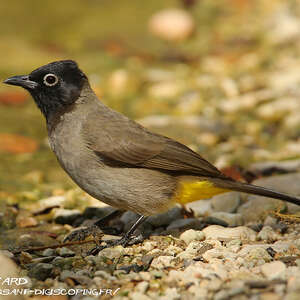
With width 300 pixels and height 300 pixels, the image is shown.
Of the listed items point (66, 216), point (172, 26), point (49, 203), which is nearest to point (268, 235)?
point (66, 216)

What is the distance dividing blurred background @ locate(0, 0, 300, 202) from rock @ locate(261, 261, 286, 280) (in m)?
2.33

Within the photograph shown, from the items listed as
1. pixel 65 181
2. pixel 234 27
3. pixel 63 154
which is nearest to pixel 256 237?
pixel 63 154

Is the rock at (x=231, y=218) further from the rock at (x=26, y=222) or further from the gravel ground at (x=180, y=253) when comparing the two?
the rock at (x=26, y=222)

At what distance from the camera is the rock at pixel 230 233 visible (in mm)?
3975

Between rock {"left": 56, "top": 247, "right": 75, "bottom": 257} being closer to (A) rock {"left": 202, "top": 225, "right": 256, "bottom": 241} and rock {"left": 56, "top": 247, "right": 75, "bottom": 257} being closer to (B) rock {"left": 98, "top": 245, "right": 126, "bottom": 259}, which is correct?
(B) rock {"left": 98, "top": 245, "right": 126, "bottom": 259}

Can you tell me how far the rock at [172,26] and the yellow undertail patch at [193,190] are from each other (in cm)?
590

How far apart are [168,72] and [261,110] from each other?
1.95m

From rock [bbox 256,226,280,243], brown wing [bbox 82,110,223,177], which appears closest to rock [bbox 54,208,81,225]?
brown wing [bbox 82,110,223,177]

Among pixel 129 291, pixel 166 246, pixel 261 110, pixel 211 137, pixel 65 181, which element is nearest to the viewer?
pixel 129 291

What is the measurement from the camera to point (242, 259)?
3.42m

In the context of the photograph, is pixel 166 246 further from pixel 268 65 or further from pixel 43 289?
pixel 268 65

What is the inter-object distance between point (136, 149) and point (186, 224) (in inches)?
28.8

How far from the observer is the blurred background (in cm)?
620

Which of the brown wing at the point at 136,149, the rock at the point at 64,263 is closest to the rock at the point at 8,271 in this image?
the rock at the point at 64,263
